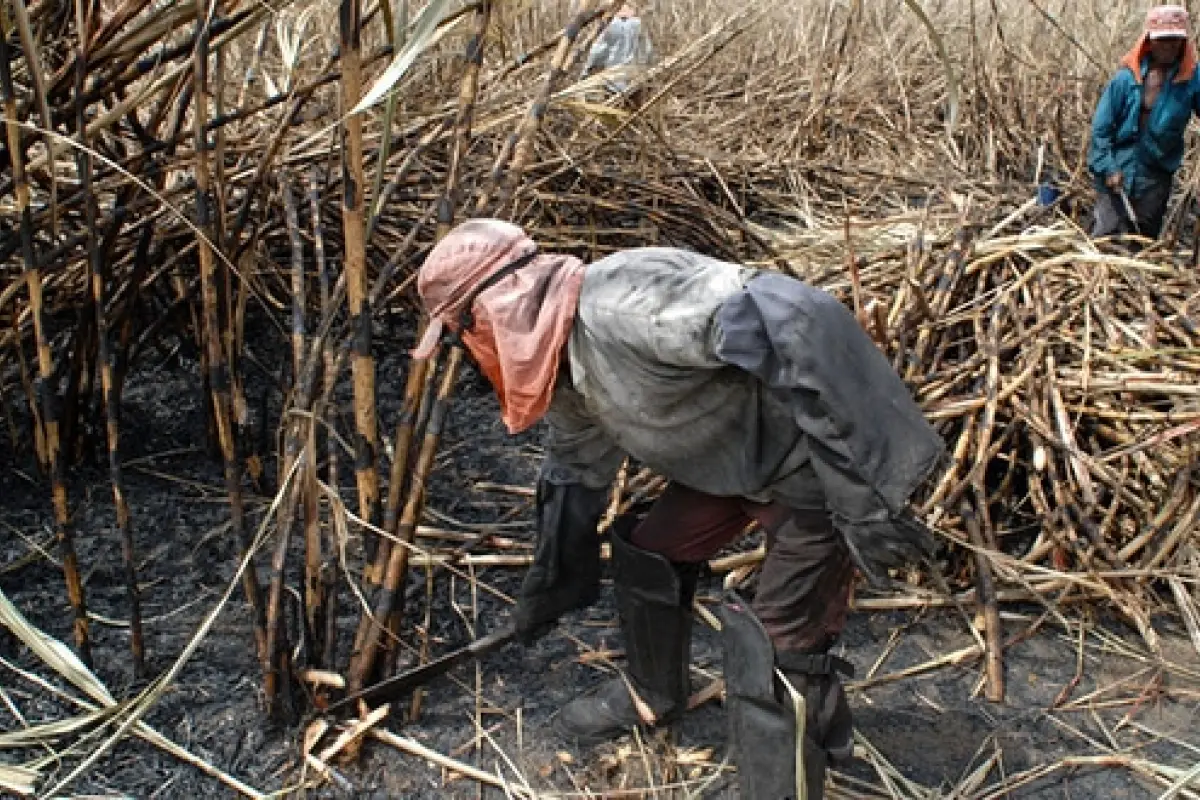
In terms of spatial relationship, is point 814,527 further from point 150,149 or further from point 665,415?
point 150,149

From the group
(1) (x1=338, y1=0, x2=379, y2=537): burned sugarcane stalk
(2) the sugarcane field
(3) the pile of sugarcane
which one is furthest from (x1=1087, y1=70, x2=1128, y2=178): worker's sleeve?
(1) (x1=338, y1=0, x2=379, y2=537): burned sugarcane stalk

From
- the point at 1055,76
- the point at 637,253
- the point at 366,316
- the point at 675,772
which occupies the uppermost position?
the point at 637,253

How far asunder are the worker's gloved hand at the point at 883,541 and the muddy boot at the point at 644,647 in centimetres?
45

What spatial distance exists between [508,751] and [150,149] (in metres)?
1.49

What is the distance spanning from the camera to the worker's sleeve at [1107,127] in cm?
530

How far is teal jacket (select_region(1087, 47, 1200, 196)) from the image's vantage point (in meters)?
5.27

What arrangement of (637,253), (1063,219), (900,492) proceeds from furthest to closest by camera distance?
(1063,219), (637,253), (900,492)

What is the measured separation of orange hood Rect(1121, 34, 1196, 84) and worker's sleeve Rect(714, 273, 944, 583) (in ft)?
14.2

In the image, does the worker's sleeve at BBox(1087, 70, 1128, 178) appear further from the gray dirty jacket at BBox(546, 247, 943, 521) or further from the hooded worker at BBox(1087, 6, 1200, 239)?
the gray dirty jacket at BBox(546, 247, 943, 521)

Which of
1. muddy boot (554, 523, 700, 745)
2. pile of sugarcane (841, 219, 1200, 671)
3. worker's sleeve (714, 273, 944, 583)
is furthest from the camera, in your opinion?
pile of sugarcane (841, 219, 1200, 671)

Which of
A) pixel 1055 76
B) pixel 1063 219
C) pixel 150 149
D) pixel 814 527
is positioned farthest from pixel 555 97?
pixel 1055 76

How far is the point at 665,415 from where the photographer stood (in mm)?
1927

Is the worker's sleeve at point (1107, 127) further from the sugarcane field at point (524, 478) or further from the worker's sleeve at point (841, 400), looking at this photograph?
the worker's sleeve at point (841, 400)

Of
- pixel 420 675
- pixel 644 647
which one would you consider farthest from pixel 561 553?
pixel 420 675
